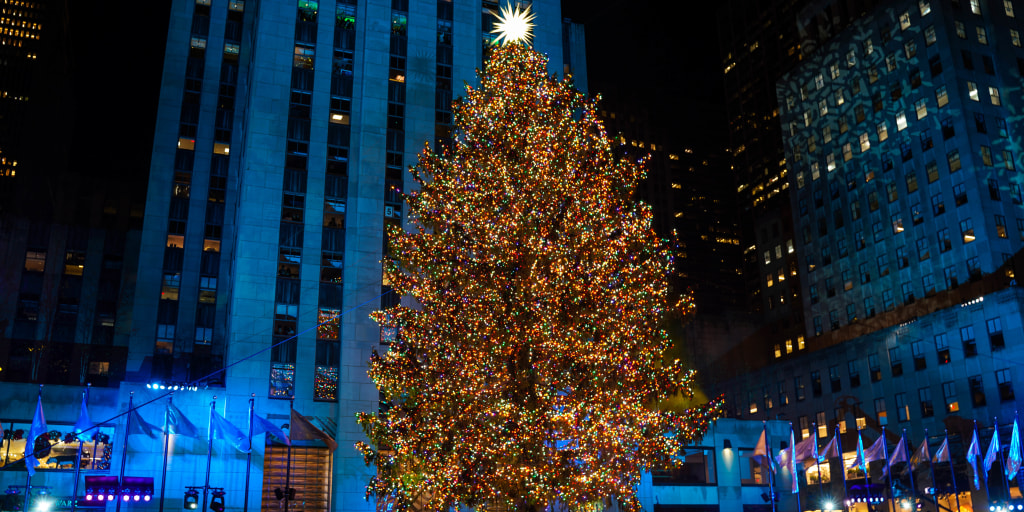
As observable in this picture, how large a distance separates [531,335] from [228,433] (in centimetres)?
1818

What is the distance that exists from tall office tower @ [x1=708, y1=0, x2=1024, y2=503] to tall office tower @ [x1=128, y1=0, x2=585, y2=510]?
132 ft

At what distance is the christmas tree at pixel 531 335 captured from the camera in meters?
24.1

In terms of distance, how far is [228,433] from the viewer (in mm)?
35875

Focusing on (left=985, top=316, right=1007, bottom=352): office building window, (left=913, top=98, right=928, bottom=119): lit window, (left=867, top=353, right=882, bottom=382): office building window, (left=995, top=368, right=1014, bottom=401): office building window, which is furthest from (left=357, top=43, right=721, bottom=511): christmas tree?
(left=913, top=98, right=928, bottom=119): lit window

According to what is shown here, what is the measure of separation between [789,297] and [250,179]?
8577 cm

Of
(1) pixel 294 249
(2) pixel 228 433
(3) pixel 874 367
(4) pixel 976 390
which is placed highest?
(1) pixel 294 249

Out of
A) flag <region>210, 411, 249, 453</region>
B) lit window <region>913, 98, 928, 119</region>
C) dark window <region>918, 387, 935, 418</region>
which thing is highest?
lit window <region>913, 98, 928, 119</region>

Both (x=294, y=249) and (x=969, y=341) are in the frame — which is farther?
(x=969, y=341)

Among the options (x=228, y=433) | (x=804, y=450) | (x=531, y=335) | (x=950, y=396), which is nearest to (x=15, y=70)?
(x=228, y=433)

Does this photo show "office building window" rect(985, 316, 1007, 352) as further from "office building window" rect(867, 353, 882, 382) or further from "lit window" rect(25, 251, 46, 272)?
"lit window" rect(25, 251, 46, 272)

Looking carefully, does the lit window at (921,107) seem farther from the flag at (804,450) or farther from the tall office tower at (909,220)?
the flag at (804,450)

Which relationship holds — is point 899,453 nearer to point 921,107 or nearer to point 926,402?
point 926,402

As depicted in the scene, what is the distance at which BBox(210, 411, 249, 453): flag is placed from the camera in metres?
35.8

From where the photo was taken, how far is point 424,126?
49.8 metres
